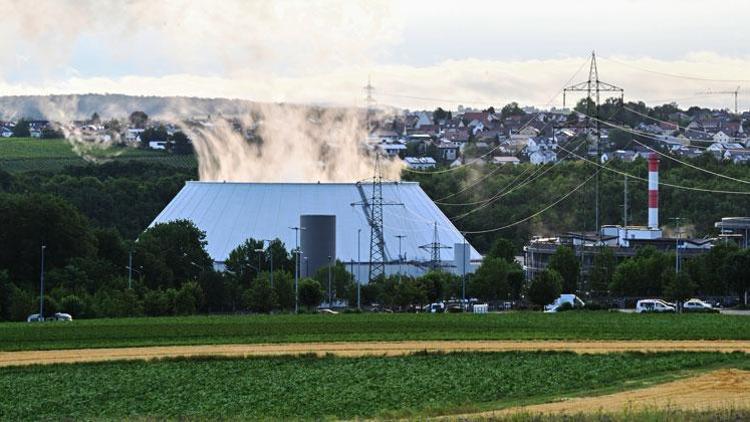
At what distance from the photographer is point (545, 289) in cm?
7625

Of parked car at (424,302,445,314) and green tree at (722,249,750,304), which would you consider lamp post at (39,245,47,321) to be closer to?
parked car at (424,302,445,314)

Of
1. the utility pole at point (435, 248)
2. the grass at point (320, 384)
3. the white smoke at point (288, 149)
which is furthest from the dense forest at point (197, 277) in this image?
the grass at point (320, 384)

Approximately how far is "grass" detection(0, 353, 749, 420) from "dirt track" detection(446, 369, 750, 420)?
103cm

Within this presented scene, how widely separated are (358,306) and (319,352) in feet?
92.2

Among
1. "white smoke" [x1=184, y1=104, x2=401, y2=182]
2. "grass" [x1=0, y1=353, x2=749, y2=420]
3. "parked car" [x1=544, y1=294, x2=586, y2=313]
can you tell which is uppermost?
"white smoke" [x1=184, y1=104, x2=401, y2=182]

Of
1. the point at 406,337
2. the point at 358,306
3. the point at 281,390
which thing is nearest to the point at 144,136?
the point at 358,306

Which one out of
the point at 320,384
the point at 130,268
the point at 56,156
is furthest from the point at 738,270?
the point at 56,156

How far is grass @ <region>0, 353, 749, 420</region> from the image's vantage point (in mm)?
36812

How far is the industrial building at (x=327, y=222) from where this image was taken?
91.6 meters

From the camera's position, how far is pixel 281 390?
130 feet

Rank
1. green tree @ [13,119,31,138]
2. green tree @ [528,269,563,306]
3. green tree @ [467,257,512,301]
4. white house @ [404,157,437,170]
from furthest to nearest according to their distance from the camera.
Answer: green tree @ [13,119,31,138] → white house @ [404,157,437,170] → green tree @ [467,257,512,301] → green tree @ [528,269,563,306]

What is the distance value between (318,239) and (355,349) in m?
41.7

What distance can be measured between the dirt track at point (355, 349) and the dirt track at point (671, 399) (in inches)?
314

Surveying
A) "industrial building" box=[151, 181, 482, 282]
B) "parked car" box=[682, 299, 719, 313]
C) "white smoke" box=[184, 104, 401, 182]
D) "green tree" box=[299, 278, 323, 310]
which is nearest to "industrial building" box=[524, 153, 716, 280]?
"industrial building" box=[151, 181, 482, 282]
